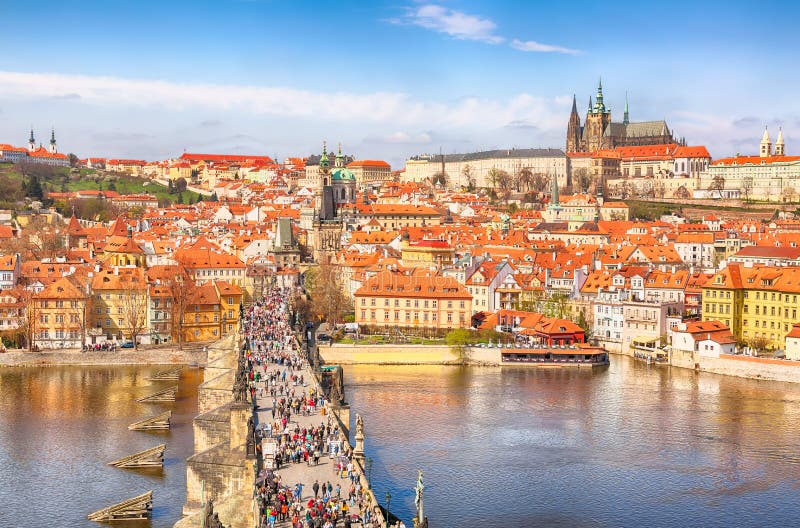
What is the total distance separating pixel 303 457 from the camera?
21375 millimetres

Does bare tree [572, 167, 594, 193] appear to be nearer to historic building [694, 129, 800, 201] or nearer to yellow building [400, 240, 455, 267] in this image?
historic building [694, 129, 800, 201]

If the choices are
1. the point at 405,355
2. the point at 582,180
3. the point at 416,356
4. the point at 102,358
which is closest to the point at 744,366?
the point at 416,356

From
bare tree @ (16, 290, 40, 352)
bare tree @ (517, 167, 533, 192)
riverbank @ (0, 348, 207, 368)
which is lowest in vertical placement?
riverbank @ (0, 348, 207, 368)

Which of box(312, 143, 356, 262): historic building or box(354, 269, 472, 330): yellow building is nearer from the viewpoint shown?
box(354, 269, 472, 330): yellow building

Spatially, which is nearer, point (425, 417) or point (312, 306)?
point (425, 417)

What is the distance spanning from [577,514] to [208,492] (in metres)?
8.50

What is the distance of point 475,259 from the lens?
60250 millimetres

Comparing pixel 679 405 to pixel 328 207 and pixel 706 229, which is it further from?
pixel 328 207

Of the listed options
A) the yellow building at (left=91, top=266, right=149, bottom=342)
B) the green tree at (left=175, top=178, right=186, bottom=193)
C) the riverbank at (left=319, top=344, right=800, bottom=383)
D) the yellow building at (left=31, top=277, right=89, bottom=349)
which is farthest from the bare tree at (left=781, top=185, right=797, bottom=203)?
the yellow building at (left=31, top=277, right=89, bottom=349)

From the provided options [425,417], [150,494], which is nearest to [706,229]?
[425,417]

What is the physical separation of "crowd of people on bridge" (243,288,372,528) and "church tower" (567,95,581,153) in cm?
11395

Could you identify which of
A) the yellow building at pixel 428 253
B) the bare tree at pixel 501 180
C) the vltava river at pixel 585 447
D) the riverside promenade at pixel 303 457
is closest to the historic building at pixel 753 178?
the bare tree at pixel 501 180

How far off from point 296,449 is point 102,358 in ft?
82.8

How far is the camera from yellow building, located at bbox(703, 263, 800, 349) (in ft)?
154
